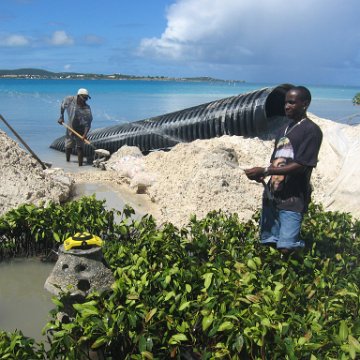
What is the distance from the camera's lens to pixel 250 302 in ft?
10.6

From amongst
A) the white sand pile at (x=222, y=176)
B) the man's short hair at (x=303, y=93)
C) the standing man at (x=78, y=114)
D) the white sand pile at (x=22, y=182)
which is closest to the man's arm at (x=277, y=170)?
the man's short hair at (x=303, y=93)

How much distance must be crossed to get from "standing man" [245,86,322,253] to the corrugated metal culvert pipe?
6.16 m

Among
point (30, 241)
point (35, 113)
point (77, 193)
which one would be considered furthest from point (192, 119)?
point (35, 113)

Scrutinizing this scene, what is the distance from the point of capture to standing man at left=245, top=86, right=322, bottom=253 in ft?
12.0

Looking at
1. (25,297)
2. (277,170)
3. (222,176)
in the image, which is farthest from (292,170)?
(222,176)

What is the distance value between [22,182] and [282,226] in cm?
417

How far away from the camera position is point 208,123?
10.8m

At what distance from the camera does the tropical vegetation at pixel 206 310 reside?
2.87 m

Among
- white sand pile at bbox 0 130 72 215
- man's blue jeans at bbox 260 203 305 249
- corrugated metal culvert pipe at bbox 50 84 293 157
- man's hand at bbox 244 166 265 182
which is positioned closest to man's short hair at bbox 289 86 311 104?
man's hand at bbox 244 166 265 182

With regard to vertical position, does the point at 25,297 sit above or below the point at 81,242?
below

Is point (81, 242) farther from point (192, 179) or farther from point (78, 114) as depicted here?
point (78, 114)

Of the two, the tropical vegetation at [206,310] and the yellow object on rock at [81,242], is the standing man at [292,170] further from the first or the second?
the yellow object on rock at [81,242]

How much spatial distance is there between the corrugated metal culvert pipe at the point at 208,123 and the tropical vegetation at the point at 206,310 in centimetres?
591

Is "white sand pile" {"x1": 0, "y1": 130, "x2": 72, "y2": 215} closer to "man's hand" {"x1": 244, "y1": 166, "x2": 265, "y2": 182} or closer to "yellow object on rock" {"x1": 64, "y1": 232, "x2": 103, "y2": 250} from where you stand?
"yellow object on rock" {"x1": 64, "y1": 232, "x2": 103, "y2": 250}
